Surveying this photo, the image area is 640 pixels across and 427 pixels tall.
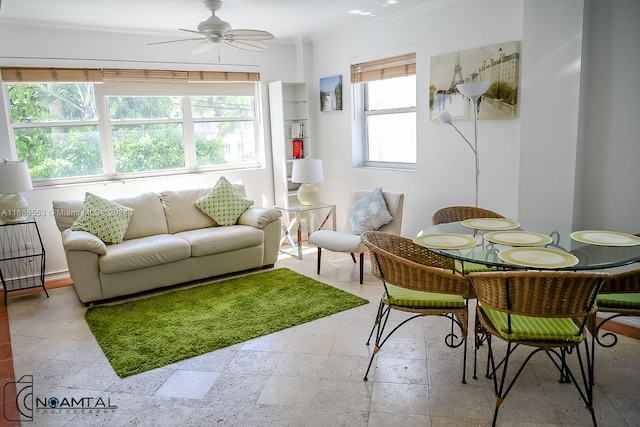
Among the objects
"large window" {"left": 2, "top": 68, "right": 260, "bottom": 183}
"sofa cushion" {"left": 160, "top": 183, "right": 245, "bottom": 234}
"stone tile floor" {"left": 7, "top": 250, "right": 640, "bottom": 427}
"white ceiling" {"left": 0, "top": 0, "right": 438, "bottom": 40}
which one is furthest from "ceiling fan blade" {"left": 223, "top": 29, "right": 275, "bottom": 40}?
"stone tile floor" {"left": 7, "top": 250, "right": 640, "bottom": 427}

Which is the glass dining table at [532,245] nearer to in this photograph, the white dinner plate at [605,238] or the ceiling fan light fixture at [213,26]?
the white dinner plate at [605,238]

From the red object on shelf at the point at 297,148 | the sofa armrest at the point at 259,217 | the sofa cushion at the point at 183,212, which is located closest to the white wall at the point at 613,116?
the sofa armrest at the point at 259,217

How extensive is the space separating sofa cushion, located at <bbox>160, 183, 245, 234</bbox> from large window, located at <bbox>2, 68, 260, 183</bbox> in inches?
22.5

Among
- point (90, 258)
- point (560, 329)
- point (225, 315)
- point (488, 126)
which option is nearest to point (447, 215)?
point (488, 126)

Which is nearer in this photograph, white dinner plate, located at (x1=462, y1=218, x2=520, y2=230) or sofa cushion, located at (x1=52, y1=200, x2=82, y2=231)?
white dinner plate, located at (x1=462, y1=218, x2=520, y2=230)

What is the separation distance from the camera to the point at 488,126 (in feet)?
13.0

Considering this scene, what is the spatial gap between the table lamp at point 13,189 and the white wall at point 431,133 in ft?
10.5

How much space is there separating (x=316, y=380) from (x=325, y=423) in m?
0.40

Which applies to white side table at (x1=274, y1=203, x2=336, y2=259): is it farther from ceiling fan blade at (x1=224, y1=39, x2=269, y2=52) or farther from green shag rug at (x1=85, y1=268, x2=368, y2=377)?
ceiling fan blade at (x1=224, y1=39, x2=269, y2=52)

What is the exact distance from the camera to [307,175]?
5.02 meters

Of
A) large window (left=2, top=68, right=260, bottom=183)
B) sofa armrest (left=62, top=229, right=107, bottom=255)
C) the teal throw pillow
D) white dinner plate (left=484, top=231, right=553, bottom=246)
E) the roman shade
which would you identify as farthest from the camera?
the roman shade

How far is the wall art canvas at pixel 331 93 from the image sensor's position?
5.46 m

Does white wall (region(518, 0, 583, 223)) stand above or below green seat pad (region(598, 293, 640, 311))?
above

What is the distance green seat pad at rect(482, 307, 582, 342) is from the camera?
6.81 feet
